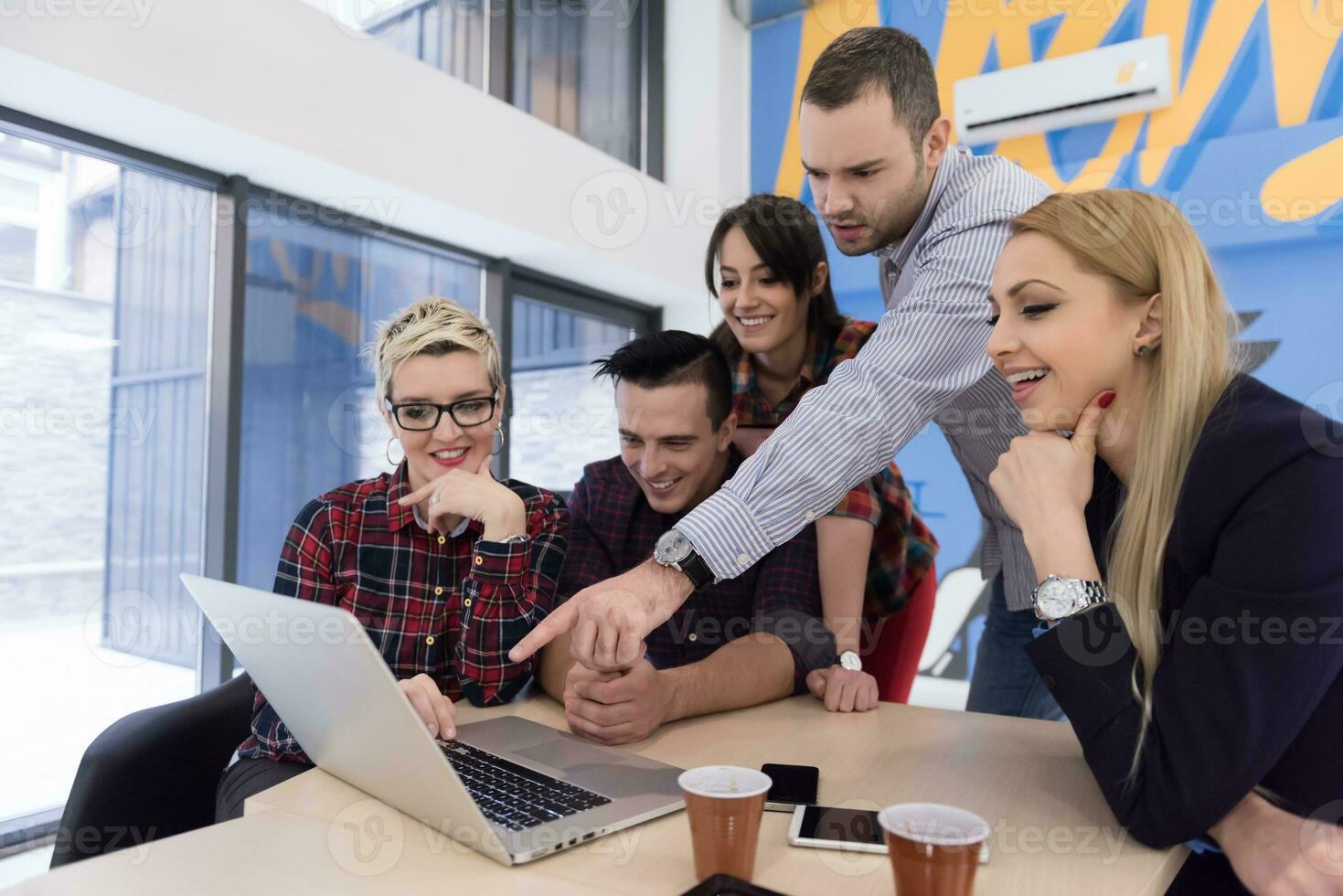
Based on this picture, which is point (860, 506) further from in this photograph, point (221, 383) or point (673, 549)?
point (221, 383)

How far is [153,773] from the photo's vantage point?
1316 mm

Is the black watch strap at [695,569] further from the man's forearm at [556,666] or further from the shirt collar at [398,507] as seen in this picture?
the shirt collar at [398,507]

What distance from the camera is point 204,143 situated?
9.04 ft

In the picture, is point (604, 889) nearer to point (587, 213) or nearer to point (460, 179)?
point (460, 179)

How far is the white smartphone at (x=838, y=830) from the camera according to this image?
80 centimetres

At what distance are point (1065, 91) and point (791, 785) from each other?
12.3 ft

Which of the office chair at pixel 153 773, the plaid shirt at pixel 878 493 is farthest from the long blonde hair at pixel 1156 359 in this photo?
the office chair at pixel 153 773

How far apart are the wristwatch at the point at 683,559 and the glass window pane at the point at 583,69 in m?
3.50

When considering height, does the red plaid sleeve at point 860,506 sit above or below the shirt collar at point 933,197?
below

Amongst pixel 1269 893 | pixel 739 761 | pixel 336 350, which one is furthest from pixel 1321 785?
pixel 336 350

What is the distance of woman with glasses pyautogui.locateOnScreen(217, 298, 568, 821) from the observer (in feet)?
4.53

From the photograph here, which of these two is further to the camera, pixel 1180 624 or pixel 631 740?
pixel 631 740

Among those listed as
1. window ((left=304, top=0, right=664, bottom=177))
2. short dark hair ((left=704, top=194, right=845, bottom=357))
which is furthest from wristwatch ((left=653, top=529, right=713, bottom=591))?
window ((left=304, top=0, right=664, bottom=177))

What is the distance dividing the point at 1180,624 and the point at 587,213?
3540 millimetres
